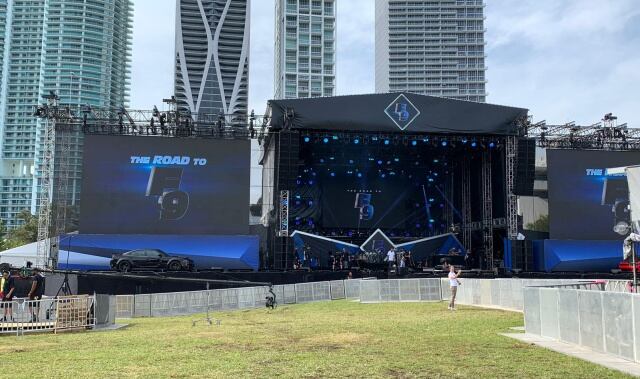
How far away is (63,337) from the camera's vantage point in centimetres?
1409

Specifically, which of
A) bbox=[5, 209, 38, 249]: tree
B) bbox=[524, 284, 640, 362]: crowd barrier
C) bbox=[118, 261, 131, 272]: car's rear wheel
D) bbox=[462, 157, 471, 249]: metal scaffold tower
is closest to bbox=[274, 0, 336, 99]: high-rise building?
bbox=[5, 209, 38, 249]: tree

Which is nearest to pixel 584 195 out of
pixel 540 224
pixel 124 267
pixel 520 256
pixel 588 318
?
pixel 520 256

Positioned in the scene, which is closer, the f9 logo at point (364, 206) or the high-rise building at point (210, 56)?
the f9 logo at point (364, 206)

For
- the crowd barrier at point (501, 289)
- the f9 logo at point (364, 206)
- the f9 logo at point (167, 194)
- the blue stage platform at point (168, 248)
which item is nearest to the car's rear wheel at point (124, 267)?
the blue stage platform at point (168, 248)

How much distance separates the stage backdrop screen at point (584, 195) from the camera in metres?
34.4

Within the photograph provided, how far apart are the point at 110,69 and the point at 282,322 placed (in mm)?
86353

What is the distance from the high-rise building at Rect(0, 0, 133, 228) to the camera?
92688 millimetres

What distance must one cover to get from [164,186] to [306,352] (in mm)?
24068

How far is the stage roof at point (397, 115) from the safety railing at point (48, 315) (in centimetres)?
1795

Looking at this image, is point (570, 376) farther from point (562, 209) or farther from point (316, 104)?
point (562, 209)

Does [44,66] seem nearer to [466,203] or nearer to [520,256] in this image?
[466,203]

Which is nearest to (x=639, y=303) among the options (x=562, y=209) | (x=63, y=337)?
(x=63, y=337)

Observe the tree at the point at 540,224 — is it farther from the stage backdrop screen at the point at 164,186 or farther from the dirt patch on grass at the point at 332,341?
the dirt patch on grass at the point at 332,341

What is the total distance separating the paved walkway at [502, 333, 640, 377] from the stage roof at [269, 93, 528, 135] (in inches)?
834
